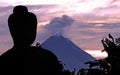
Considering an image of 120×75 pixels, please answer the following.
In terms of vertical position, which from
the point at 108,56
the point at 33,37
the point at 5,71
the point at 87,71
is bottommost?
the point at 87,71

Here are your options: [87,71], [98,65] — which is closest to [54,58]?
[98,65]

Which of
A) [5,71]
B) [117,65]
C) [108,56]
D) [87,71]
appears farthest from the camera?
[87,71]

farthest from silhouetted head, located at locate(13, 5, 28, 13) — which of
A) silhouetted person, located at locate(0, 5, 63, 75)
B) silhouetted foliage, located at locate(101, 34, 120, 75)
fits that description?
silhouetted foliage, located at locate(101, 34, 120, 75)

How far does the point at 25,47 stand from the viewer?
390cm

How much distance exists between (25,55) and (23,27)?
0.28 m

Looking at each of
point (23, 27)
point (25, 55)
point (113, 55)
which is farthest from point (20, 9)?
point (113, 55)

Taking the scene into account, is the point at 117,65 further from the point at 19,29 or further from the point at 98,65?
the point at 19,29

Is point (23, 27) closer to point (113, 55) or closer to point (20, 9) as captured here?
point (20, 9)

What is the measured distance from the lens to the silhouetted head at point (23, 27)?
387cm

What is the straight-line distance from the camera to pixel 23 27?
3.89m

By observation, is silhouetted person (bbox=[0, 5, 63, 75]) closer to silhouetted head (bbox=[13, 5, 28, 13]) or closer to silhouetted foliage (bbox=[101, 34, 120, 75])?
silhouetted head (bbox=[13, 5, 28, 13])

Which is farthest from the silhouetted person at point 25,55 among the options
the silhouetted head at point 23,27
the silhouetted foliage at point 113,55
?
the silhouetted foliage at point 113,55

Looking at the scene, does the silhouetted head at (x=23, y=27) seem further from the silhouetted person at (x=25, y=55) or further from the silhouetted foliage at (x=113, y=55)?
the silhouetted foliage at (x=113, y=55)

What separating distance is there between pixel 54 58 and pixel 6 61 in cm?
48
